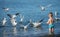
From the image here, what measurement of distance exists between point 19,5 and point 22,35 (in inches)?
18.5

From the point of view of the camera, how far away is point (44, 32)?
5.20m

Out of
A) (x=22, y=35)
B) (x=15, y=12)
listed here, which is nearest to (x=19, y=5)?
(x=15, y=12)

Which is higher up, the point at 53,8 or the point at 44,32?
the point at 53,8

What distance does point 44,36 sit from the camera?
16.7 feet

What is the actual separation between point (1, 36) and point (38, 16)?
62 centimetres

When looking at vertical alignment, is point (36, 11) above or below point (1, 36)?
above

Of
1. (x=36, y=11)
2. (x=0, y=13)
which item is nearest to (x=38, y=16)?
(x=36, y=11)

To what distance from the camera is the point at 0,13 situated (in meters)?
5.27

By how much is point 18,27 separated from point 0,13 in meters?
0.34

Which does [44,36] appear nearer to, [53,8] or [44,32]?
[44,32]

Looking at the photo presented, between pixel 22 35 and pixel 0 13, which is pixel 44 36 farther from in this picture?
pixel 0 13

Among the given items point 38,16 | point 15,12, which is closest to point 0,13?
point 15,12

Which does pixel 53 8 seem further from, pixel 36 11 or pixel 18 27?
pixel 18 27

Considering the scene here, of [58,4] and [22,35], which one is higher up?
[58,4]
